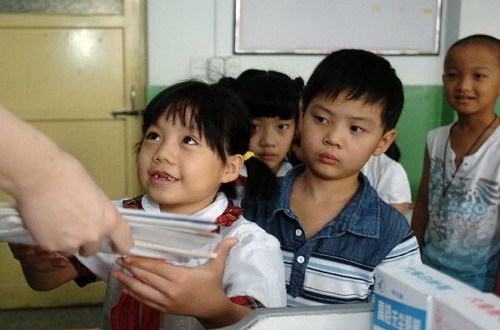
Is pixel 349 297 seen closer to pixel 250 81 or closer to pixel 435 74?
pixel 250 81

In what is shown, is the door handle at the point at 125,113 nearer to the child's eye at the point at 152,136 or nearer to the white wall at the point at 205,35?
→ the white wall at the point at 205,35

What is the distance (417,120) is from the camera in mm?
3842

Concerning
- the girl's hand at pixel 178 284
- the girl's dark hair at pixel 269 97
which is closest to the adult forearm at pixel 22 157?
the girl's hand at pixel 178 284

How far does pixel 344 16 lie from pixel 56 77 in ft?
5.83

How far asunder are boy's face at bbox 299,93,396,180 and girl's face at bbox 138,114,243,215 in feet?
0.74

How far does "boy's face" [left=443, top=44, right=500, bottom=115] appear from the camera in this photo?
1983 mm

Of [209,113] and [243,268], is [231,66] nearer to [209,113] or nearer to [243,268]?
[209,113]

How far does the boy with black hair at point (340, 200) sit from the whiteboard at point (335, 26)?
229 cm

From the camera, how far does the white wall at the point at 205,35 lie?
355cm

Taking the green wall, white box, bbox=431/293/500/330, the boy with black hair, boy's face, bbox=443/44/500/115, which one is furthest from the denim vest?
the green wall

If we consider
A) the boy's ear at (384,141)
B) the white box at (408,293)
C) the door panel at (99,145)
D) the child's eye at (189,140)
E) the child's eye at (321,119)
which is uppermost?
the child's eye at (321,119)

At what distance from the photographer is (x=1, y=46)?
11.2 feet

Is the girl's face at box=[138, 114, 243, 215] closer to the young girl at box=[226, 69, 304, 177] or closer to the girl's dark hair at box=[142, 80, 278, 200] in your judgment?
the girl's dark hair at box=[142, 80, 278, 200]

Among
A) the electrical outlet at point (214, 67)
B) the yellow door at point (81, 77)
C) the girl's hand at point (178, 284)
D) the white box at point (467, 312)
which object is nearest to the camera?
the white box at point (467, 312)
